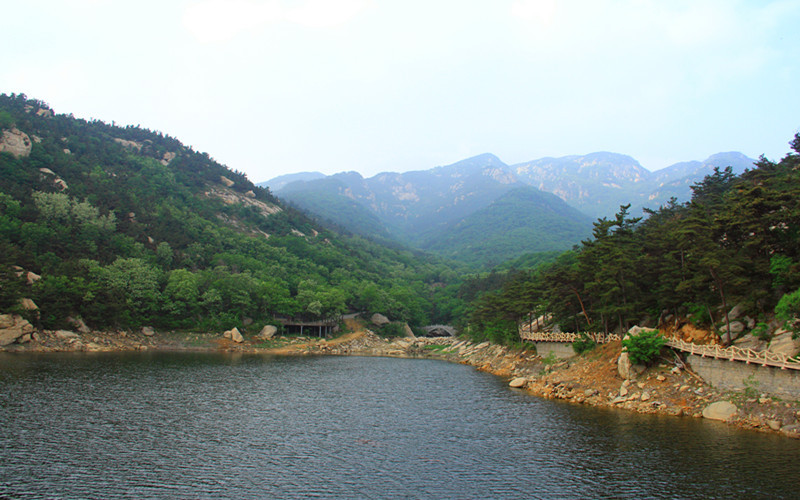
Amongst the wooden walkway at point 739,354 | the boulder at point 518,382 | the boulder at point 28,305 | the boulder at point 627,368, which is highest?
the boulder at point 28,305

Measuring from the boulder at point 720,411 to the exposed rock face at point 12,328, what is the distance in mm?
79087

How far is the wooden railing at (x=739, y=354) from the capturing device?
98.0 feet

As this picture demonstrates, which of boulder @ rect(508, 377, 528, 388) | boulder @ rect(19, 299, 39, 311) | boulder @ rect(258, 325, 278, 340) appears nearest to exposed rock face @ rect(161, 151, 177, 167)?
boulder @ rect(258, 325, 278, 340)

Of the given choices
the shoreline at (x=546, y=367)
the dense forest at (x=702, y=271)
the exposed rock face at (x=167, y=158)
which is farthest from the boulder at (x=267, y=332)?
the exposed rock face at (x=167, y=158)

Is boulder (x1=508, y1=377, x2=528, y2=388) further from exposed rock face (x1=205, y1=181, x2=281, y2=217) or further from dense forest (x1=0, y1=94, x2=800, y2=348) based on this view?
exposed rock face (x1=205, y1=181, x2=281, y2=217)

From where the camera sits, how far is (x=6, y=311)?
206 feet

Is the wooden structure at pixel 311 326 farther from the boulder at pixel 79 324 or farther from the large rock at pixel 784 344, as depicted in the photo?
the large rock at pixel 784 344

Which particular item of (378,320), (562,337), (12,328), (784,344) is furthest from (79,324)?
(784,344)

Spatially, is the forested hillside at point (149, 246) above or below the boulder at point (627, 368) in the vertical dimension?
above

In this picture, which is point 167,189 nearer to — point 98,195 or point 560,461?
point 98,195

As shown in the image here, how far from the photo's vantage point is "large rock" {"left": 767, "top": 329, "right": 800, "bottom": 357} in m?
30.6

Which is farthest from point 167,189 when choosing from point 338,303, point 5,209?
point 338,303

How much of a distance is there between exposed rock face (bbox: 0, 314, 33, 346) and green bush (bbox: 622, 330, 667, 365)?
245 ft

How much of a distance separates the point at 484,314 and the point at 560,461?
183 feet
